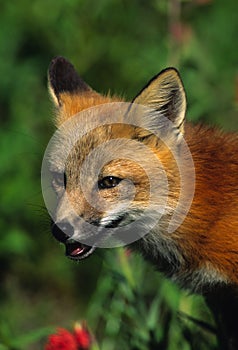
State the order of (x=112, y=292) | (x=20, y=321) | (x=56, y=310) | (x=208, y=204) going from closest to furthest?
1. (x=208, y=204)
2. (x=112, y=292)
3. (x=20, y=321)
4. (x=56, y=310)

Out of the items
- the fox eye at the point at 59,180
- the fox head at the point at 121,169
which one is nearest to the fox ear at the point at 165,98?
the fox head at the point at 121,169

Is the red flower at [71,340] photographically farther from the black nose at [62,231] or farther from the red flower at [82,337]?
the black nose at [62,231]

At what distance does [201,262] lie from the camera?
4270 millimetres

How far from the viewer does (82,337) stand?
426 cm

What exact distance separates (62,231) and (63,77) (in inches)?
44.5

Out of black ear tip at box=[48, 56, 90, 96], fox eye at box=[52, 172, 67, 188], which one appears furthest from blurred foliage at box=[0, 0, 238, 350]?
fox eye at box=[52, 172, 67, 188]

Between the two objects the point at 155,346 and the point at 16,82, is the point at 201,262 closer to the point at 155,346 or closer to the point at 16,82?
the point at 155,346

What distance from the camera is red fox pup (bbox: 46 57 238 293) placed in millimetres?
4125

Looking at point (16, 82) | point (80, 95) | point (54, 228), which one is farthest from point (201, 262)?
point (16, 82)

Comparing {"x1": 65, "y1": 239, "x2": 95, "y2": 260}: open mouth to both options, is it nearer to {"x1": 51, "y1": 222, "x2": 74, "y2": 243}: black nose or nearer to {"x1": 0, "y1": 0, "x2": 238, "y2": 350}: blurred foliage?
{"x1": 51, "y1": 222, "x2": 74, "y2": 243}: black nose

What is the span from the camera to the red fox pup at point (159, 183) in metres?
4.12

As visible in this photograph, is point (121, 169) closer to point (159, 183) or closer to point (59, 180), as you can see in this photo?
point (159, 183)

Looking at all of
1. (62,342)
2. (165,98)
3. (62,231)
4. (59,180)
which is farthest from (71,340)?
(165,98)

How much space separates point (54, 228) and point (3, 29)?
4.00 metres
